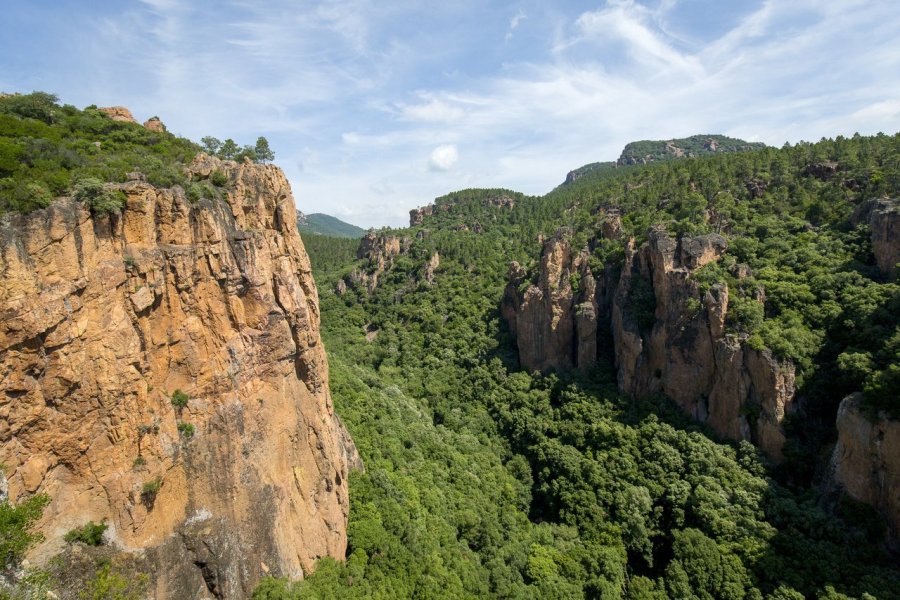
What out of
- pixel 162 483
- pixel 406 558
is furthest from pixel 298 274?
pixel 406 558

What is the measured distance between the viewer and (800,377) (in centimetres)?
4106

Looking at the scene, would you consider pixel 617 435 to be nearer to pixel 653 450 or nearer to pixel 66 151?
pixel 653 450

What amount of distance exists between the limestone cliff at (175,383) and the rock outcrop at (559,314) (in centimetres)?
3954

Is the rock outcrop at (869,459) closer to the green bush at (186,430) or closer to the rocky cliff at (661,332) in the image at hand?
the rocky cliff at (661,332)

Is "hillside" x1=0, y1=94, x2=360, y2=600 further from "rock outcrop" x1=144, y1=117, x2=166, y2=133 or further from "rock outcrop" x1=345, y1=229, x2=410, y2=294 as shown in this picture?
"rock outcrop" x1=345, y1=229, x2=410, y2=294

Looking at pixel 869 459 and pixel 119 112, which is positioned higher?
pixel 119 112

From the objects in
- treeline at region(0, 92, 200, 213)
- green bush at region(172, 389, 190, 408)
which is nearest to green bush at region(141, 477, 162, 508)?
green bush at region(172, 389, 190, 408)

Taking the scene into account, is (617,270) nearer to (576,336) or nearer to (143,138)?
(576,336)

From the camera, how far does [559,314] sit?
62719 mm

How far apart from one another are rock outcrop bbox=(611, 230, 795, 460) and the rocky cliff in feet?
0.34

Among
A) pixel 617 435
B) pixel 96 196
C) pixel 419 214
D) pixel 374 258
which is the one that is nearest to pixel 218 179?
pixel 96 196

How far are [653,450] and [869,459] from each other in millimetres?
16974

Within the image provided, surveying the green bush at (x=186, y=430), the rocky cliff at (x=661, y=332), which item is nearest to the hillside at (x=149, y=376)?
the green bush at (x=186, y=430)

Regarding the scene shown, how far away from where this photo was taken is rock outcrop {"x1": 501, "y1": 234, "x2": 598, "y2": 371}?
60.1 m
